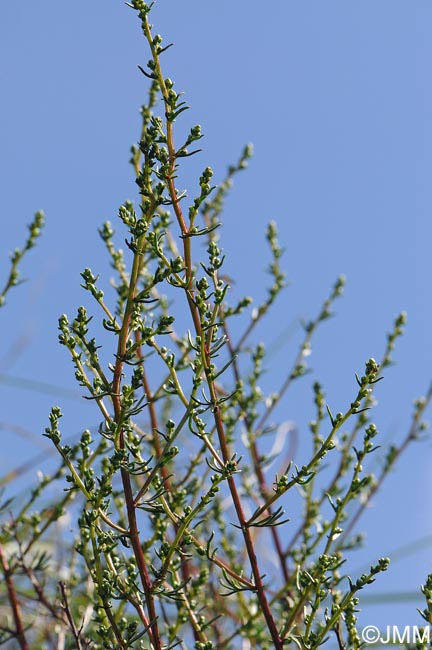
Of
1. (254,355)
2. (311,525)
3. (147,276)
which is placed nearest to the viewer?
(147,276)

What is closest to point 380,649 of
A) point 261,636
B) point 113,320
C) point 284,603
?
point 284,603

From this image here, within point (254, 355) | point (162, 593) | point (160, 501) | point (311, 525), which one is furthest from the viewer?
point (254, 355)

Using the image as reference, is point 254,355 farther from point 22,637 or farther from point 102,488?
point 102,488

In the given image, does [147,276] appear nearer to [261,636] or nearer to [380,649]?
[261,636]

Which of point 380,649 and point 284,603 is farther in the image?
point 380,649

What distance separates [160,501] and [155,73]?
0.99m

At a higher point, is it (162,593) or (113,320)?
(113,320)

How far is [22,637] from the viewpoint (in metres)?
3.06

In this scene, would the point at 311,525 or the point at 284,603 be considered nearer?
the point at 284,603

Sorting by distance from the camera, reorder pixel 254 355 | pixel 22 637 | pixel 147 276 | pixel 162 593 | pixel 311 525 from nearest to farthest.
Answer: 1. pixel 162 593
2. pixel 22 637
3. pixel 147 276
4. pixel 311 525
5. pixel 254 355

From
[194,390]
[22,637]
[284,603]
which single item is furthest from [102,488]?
[284,603]

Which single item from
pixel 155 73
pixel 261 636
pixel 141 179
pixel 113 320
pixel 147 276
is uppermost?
pixel 147 276

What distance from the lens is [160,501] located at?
2.23 metres

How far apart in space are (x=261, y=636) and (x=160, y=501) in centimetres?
114
